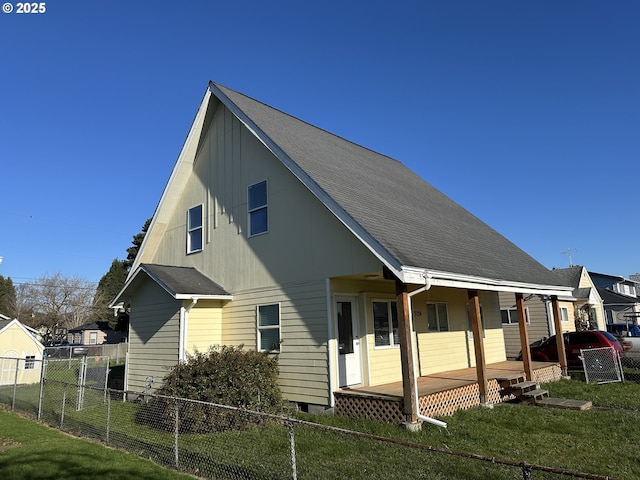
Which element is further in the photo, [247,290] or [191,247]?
[191,247]

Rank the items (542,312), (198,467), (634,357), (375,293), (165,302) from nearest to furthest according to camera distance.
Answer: (198,467), (375,293), (165,302), (634,357), (542,312)

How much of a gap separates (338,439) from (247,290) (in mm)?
5441

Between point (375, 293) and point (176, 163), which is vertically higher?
point (176, 163)

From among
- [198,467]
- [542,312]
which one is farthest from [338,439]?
[542,312]

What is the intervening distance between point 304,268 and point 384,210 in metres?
2.52

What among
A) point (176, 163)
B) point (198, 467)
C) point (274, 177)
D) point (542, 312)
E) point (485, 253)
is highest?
point (176, 163)

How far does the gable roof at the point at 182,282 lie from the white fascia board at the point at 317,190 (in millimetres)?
4153

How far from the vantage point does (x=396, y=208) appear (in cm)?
1237

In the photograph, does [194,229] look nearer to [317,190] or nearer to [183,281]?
[183,281]

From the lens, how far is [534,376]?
44.2 feet

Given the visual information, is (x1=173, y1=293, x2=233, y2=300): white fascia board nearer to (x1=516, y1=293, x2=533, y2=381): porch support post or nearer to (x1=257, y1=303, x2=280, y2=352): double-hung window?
(x1=257, y1=303, x2=280, y2=352): double-hung window

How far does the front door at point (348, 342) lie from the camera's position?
1085 centimetres

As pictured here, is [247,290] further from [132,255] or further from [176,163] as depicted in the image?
[132,255]

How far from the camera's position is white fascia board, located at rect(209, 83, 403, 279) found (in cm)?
860
